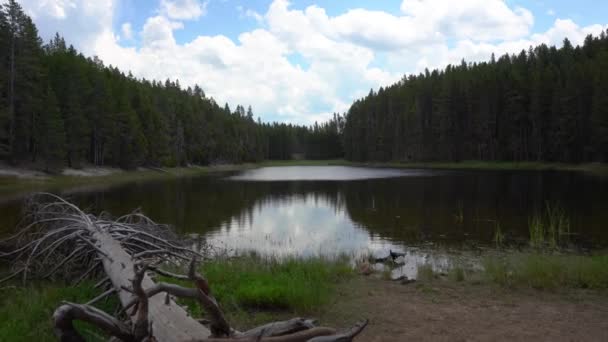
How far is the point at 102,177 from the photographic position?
160 feet

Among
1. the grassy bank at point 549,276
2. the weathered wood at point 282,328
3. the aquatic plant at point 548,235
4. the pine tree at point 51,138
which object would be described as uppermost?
the pine tree at point 51,138

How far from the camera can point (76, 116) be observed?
49.2 metres

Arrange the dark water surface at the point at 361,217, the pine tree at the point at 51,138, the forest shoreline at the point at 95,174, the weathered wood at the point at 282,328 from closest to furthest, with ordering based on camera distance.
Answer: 1. the weathered wood at the point at 282,328
2. the dark water surface at the point at 361,217
3. the forest shoreline at the point at 95,174
4. the pine tree at the point at 51,138

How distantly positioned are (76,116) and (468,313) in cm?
5232

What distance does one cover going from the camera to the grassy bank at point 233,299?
5219mm

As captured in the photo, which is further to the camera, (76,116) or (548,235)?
(76,116)

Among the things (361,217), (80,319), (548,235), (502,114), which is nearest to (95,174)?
(361,217)

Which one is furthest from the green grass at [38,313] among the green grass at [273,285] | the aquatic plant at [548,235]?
the aquatic plant at [548,235]

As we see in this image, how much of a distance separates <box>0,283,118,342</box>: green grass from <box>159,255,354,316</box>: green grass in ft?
4.68

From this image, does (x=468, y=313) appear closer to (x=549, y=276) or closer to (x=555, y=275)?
(x=549, y=276)

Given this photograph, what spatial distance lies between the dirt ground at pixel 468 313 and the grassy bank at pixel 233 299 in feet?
1.46

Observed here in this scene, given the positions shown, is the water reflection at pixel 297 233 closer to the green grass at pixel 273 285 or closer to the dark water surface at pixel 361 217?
the dark water surface at pixel 361 217

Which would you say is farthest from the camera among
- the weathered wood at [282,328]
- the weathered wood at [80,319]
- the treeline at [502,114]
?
the treeline at [502,114]

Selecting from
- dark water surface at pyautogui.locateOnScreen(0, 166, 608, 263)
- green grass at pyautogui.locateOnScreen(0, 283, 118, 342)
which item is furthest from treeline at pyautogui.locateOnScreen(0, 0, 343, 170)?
green grass at pyautogui.locateOnScreen(0, 283, 118, 342)
